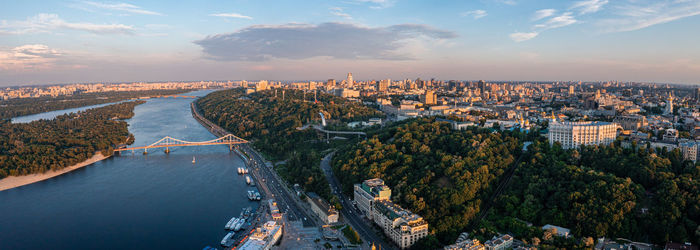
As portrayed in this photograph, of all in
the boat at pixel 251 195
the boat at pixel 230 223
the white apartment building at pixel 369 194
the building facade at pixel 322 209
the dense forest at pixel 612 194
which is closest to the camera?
the dense forest at pixel 612 194

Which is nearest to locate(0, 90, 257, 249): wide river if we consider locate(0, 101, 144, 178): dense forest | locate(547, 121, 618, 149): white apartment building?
locate(0, 101, 144, 178): dense forest

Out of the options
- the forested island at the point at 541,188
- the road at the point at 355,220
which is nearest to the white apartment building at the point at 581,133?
the forested island at the point at 541,188

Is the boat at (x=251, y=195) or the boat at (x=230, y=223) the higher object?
the boat at (x=251, y=195)

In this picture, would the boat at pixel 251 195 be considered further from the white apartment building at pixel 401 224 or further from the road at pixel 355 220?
the white apartment building at pixel 401 224

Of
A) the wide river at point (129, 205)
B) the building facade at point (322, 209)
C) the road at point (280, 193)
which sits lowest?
the wide river at point (129, 205)

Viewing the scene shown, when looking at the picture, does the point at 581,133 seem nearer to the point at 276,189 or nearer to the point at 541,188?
the point at 541,188
